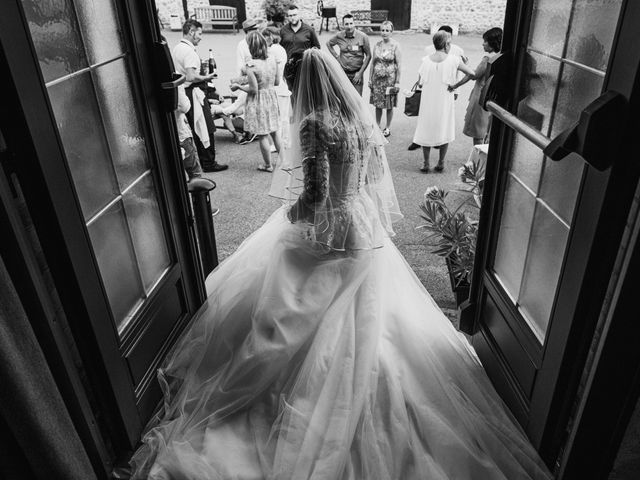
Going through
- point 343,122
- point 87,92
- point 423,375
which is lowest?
point 423,375

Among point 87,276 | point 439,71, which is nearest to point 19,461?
point 87,276

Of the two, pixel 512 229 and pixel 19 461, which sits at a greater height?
pixel 512 229

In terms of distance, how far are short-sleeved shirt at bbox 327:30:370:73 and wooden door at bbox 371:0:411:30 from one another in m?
11.0

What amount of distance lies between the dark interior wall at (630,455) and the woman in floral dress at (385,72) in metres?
5.91

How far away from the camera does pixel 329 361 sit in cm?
238

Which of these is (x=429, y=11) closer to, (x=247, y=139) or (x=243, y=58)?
(x=247, y=139)

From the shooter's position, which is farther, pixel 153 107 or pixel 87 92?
pixel 153 107

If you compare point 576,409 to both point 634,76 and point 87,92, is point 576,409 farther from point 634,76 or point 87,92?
point 87,92

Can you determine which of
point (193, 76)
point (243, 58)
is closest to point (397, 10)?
point (243, 58)

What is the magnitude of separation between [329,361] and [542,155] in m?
1.22

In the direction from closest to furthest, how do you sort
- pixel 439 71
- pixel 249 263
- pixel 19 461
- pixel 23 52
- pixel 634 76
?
pixel 634 76
pixel 23 52
pixel 19 461
pixel 249 263
pixel 439 71

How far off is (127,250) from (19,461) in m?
0.88

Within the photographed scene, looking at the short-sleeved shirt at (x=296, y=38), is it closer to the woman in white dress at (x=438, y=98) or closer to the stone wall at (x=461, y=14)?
the woman in white dress at (x=438, y=98)

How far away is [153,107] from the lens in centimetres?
240
